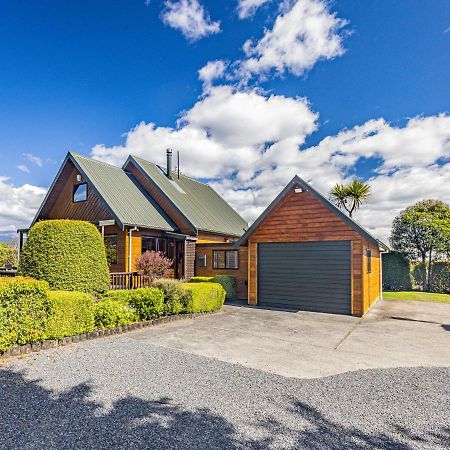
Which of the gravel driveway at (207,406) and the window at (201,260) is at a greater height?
the window at (201,260)

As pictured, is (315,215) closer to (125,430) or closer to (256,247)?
(256,247)

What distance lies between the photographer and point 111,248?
1711 cm

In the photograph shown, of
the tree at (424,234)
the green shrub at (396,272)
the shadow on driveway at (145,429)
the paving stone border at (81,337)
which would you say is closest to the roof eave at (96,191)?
the paving stone border at (81,337)

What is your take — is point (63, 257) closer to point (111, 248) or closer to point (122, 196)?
point (111, 248)

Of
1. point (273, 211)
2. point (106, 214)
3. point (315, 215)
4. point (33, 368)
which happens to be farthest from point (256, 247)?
point (33, 368)

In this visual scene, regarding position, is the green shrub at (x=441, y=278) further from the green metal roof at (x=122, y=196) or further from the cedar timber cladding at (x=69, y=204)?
the cedar timber cladding at (x=69, y=204)

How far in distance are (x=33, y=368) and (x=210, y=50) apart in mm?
14190

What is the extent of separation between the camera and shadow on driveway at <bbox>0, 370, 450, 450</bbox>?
11.4 ft

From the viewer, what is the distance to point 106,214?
56.4 ft

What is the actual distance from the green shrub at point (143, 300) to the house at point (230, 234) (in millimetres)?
5576

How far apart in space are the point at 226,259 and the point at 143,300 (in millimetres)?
8122

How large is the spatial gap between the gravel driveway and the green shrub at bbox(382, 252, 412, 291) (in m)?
17.5

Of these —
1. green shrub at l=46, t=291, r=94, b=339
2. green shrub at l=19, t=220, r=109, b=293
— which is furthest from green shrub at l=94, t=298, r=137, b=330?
green shrub at l=19, t=220, r=109, b=293

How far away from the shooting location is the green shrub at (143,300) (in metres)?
9.22
